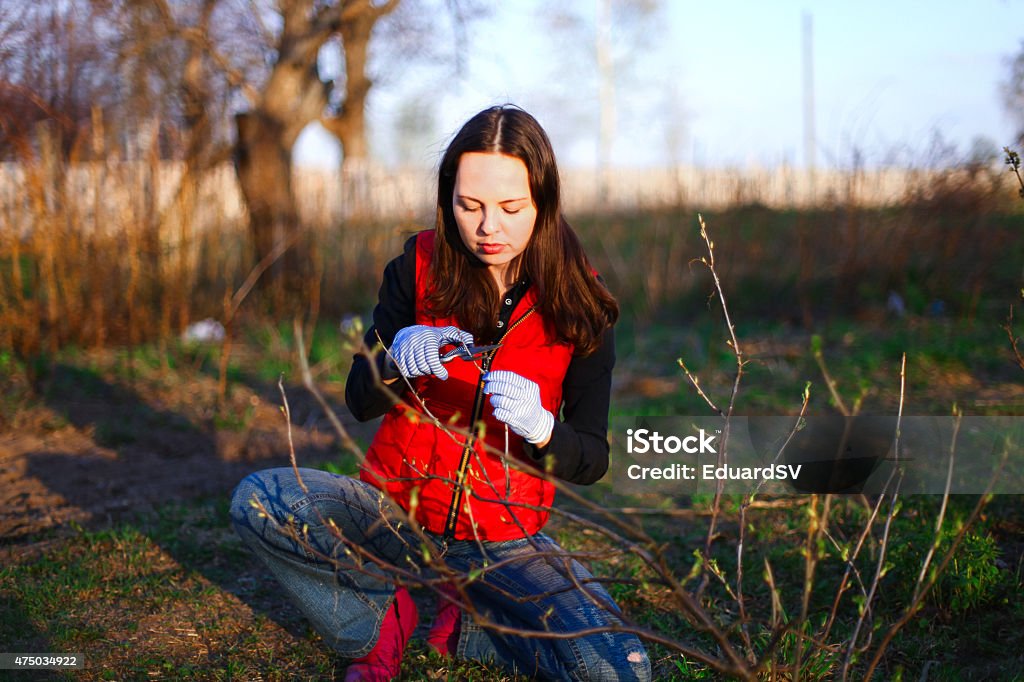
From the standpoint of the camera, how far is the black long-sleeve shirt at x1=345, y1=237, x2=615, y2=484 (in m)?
2.02

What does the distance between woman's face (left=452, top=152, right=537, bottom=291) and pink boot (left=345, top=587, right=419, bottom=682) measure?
920 millimetres

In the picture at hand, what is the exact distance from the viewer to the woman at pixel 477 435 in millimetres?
2127

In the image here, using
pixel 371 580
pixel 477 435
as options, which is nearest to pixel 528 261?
pixel 477 435

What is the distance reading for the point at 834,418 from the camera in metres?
4.09

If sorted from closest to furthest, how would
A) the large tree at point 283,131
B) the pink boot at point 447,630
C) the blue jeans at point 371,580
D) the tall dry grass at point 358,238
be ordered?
the blue jeans at point 371,580 → the pink boot at point 447,630 → the tall dry grass at point 358,238 → the large tree at point 283,131

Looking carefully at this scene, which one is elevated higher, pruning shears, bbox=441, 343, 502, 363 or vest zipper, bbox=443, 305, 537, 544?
pruning shears, bbox=441, 343, 502, 363

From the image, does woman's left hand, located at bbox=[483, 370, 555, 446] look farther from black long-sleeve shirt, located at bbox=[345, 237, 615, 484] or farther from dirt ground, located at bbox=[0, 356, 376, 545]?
dirt ground, located at bbox=[0, 356, 376, 545]

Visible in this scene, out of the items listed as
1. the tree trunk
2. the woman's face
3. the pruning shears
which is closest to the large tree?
the tree trunk

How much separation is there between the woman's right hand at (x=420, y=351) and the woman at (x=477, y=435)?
3 centimetres

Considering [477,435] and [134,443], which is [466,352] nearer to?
[477,435]

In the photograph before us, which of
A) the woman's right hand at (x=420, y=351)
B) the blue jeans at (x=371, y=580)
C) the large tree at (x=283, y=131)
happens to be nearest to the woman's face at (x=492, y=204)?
the woman's right hand at (x=420, y=351)

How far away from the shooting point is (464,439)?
7.08ft

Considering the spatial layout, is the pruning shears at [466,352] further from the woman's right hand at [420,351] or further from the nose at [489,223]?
the nose at [489,223]

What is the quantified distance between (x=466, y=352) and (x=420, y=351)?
0.14 metres
